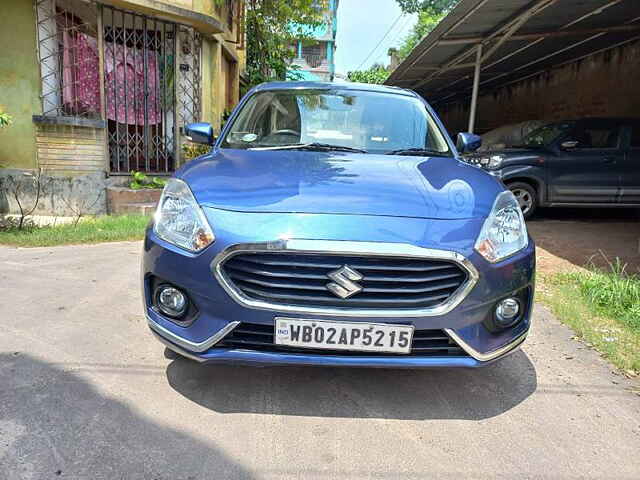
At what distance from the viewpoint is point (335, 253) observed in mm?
1918

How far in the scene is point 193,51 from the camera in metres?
8.41

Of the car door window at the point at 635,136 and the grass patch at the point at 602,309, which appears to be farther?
the car door window at the point at 635,136

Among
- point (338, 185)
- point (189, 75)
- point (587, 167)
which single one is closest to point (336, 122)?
point (338, 185)

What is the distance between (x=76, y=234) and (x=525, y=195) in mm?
Result: 5954

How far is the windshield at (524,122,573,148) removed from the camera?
727 cm

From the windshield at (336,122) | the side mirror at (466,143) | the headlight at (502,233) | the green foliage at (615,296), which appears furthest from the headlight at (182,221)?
the green foliage at (615,296)

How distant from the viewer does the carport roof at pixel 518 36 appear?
663 centimetres

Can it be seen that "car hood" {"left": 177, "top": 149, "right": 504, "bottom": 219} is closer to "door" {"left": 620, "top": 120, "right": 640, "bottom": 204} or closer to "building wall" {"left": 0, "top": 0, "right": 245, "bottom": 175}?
"building wall" {"left": 0, "top": 0, "right": 245, "bottom": 175}

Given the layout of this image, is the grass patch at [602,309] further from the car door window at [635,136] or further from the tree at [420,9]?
the tree at [420,9]

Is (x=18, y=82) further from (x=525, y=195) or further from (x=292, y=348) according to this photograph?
(x=525, y=195)

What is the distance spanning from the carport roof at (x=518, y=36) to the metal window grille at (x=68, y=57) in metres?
5.16

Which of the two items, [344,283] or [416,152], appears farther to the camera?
[416,152]

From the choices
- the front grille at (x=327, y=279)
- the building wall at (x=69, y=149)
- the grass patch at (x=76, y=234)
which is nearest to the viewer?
the front grille at (x=327, y=279)

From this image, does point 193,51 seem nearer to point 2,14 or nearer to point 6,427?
point 2,14
